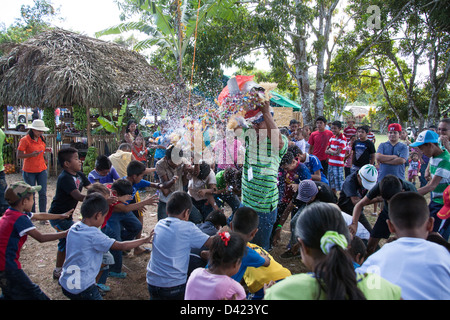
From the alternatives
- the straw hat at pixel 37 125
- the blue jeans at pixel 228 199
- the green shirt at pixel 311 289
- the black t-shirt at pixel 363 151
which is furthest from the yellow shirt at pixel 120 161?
the green shirt at pixel 311 289

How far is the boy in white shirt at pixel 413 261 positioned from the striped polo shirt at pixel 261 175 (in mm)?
1417

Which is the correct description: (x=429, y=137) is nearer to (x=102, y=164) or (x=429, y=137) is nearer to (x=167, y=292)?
(x=167, y=292)

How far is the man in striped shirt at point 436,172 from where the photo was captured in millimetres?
3842

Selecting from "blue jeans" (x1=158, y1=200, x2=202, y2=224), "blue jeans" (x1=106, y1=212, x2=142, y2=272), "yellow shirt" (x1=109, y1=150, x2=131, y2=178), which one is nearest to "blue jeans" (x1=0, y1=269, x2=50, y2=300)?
→ "blue jeans" (x1=106, y1=212, x2=142, y2=272)

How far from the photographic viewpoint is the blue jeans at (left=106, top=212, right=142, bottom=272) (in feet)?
13.3

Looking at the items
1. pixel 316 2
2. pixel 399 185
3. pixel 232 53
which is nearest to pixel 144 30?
pixel 232 53

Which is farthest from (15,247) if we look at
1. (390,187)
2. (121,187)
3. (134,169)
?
(390,187)

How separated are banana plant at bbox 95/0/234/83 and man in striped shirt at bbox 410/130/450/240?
7199 millimetres

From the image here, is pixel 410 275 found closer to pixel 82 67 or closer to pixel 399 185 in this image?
pixel 399 185

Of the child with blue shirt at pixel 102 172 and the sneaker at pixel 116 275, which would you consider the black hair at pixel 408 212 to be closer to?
the sneaker at pixel 116 275

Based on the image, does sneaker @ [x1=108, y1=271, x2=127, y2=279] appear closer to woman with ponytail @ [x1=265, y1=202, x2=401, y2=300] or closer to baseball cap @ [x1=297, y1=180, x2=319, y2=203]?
baseball cap @ [x1=297, y1=180, x2=319, y2=203]

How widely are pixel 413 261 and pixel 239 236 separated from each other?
1114mm

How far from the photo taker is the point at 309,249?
1.71 m

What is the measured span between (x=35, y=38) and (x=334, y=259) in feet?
42.9
